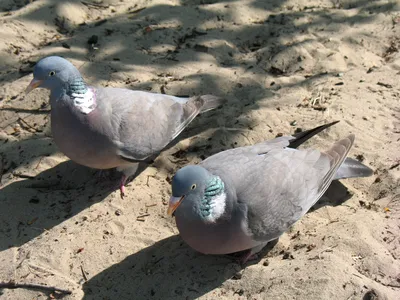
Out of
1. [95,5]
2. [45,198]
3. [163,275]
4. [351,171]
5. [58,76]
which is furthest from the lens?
[95,5]

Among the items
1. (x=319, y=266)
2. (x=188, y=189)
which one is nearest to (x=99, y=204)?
(x=188, y=189)

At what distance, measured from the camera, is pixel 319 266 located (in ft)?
13.0

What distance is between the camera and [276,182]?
4.23 metres

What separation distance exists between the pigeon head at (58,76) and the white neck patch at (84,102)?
0.03 metres

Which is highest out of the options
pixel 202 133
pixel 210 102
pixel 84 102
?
pixel 84 102

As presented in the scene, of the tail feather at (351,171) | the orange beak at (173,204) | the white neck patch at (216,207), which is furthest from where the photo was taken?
the tail feather at (351,171)

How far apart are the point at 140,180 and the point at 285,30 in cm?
255

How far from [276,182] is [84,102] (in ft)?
5.34

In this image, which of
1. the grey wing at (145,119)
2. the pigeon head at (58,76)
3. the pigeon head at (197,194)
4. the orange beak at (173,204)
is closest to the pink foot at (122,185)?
the grey wing at (145,119)

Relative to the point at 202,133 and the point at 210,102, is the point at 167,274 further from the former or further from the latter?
the point at 210,102

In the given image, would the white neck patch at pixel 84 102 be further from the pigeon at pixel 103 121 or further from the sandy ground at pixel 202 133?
the sandy ground at pixel 202 133

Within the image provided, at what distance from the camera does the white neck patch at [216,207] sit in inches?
153

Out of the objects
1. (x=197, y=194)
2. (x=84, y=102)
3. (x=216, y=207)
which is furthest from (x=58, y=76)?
(x=216, y=207)

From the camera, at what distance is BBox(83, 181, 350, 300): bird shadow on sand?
411cm
